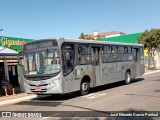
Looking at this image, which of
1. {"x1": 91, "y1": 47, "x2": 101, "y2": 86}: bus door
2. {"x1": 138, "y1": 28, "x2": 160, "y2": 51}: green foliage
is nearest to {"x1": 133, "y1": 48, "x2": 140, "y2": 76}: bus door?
{"x1": 91, "y1": 47, "x2": 101, "y2": 86}: bus door

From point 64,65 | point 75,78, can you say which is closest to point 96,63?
point 75,78

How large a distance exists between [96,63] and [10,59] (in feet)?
19.3

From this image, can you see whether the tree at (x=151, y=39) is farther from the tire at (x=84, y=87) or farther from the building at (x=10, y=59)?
the tire at (x=84, y=87)

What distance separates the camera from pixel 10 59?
701 inches

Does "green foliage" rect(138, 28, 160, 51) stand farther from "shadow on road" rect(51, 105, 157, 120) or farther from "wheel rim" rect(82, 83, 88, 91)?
"shadow on road" rect(51, 105, 157, 120)

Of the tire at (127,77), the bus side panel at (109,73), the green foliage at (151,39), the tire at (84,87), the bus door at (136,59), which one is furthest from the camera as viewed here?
the green foliage at (151,39)

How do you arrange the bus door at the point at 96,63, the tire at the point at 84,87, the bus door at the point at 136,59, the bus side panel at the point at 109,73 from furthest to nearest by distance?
1. the bus door at the point at 136,59
2. the bus side panel at the point at 109,73
3. the bus door at the point at 96,63
4. the tire at the point at 84,87

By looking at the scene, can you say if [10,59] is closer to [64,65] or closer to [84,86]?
[84,86]

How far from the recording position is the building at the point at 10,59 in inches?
681

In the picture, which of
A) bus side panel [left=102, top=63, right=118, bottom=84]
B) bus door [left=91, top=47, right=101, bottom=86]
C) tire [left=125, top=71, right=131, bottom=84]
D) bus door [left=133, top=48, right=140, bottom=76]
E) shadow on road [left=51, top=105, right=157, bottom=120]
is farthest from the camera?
bus door [left=133, top=48, right=140, bottom=76]

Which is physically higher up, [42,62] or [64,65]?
[42,62]

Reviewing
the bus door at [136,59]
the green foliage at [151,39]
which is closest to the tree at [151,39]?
the green foliage at [151,39]

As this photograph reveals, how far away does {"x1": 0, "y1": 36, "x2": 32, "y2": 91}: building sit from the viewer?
56.7 feet

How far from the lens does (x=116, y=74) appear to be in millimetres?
17984
